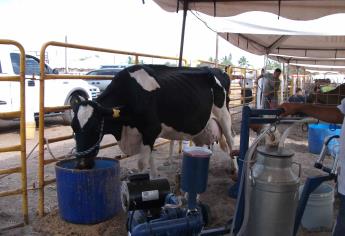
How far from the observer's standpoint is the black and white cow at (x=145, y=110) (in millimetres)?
3643

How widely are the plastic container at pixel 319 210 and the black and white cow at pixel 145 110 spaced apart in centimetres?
171

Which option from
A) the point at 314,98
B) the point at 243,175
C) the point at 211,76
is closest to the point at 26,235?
the point at 243,175

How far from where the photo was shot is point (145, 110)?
4039 millimetres

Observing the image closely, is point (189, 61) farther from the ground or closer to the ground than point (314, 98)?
farther from the ground

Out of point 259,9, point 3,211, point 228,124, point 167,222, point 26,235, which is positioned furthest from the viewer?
point 228,124

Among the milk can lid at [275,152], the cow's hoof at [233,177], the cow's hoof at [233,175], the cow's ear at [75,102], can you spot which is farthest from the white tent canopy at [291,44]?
the milk can lid at [275,152]

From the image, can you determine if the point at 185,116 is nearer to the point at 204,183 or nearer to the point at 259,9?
the point at 259,9

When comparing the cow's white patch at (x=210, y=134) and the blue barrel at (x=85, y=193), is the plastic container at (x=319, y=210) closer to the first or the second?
the blue barrel at (x=85, y=193)

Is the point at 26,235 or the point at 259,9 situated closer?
the point at 26,235

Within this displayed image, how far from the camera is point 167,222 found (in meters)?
2.13

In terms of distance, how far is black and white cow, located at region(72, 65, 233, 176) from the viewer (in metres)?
3.64

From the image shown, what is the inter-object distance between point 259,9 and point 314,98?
404 centimetres

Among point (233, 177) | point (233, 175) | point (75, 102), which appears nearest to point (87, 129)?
point (75, 102)

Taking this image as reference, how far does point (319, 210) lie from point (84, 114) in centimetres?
245
